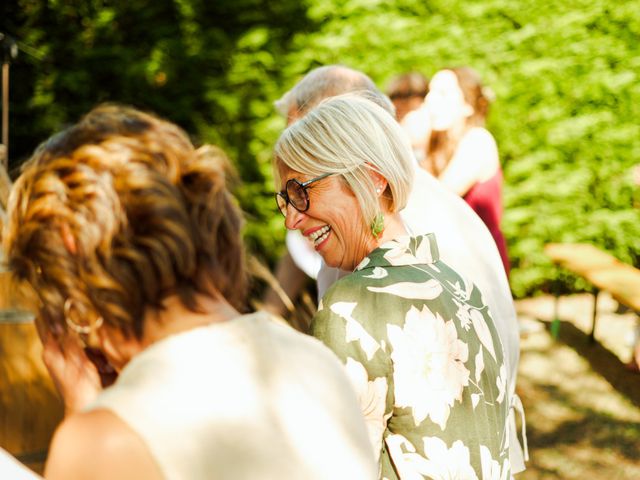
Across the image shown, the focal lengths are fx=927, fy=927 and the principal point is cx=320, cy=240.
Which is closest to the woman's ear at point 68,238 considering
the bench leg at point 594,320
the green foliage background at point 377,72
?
the green foliage background at point 377,72

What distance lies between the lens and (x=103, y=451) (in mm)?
1104

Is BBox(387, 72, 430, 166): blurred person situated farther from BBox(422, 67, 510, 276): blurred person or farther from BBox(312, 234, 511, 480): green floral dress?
BBox(312, 234, 511, 480): green floral dress

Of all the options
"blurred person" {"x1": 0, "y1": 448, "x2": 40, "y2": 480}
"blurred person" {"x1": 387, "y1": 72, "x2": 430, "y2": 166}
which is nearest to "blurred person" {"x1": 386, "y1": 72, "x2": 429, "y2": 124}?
"blurred person" {"x1": 387, "y1": 72, "x2": 430, "y2": 166}

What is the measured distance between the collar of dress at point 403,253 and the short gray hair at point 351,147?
0.11 metres

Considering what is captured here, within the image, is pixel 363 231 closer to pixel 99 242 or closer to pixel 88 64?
pixel 99 242

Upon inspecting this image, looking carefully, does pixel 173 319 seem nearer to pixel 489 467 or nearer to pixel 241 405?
pixel 241 405

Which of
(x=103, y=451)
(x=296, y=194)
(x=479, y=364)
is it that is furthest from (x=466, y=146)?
(x=103, y=451)

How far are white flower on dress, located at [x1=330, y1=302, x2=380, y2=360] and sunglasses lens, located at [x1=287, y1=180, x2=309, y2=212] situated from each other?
0.39 m

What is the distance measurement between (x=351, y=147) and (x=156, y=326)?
83cm

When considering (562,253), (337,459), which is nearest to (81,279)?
(337,459)

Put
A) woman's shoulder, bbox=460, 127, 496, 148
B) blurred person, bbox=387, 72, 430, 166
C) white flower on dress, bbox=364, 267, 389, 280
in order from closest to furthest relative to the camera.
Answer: white flower on dress, bbox=364, 267, 389, 280 < woman's shoulder, bbox=460, 127, 496, 148 < blurred person, bbox=387, 72, 430, 166

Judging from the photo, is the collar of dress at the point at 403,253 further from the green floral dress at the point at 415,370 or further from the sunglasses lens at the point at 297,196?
the sunglasses lens at the point at 297,196

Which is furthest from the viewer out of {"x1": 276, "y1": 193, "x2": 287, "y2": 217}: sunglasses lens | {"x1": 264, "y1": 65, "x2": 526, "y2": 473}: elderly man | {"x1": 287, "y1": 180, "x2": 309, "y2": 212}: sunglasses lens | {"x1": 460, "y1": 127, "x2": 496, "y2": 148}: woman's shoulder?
{"x1": 460, "y1": 127, "x2": 496, "y2": 148}: woman's shoulder

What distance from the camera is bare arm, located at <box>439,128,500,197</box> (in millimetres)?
4582
